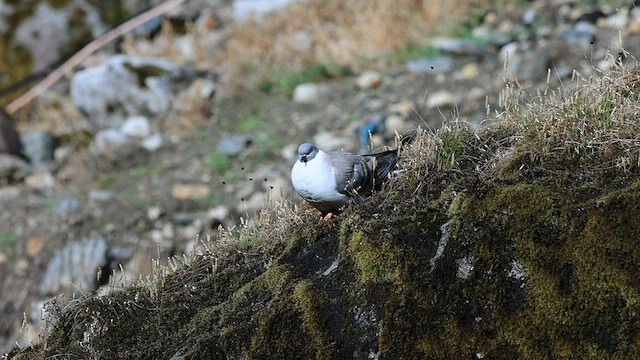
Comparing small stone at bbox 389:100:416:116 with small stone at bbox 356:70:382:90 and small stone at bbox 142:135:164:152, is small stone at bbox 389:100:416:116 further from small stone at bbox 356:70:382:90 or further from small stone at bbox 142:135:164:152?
small stone at bbox 142:135:164:152

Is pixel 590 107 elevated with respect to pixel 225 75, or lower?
elevated

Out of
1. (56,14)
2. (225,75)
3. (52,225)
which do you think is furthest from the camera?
(56,14)

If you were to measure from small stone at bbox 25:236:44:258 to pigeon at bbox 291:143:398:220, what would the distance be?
728 cm

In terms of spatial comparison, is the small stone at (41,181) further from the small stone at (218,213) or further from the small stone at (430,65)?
the small stone at (430,65)

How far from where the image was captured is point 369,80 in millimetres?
12102

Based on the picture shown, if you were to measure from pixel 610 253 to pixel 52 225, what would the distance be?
932 centimetres

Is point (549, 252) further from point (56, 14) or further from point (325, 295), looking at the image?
point (56, 14)

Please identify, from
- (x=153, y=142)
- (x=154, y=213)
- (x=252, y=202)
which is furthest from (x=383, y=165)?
(x=153, y=142)

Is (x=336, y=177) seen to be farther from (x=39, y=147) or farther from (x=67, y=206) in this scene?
(x=39, y=147)

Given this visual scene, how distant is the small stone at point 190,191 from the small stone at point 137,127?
185cm

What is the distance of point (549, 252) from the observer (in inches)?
147

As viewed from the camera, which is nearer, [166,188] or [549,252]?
[549,252]

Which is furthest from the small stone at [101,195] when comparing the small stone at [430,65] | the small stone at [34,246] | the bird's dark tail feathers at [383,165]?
the bird's dark tail feathers at [383,165]

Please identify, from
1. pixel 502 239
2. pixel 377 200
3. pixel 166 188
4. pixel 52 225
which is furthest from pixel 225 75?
pixel 502 239
